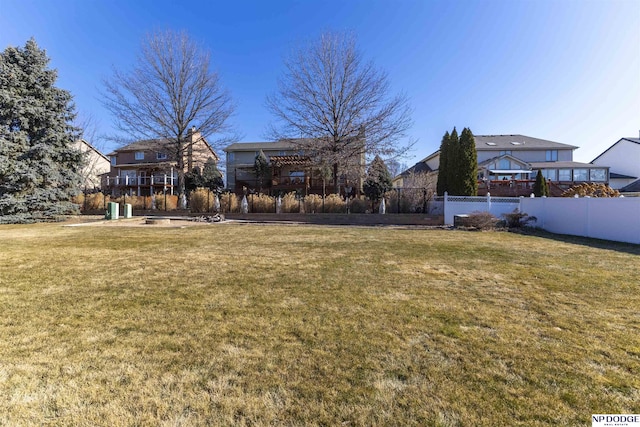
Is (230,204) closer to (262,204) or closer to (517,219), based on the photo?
(262,204)

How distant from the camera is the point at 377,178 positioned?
21406 millimetres

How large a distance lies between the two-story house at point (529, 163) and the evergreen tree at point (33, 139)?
91.8 ft

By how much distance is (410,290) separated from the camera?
421cm

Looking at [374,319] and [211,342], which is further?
[374,319]

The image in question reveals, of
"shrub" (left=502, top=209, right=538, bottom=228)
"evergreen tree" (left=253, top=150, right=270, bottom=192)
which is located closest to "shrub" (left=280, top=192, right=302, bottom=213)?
"shrub" (left=502, top=209, right=538, bottom=228)

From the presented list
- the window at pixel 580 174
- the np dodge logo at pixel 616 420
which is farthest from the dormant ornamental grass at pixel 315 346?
the window at pixel 580 174

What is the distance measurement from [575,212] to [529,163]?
83.5 ft

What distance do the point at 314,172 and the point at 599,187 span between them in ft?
69.6

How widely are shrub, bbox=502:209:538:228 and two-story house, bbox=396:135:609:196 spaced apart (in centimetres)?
1005

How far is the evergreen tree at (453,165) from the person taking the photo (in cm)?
1710

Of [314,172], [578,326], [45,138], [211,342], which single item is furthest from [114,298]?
[314,172]

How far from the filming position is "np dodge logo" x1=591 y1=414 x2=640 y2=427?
180 cm

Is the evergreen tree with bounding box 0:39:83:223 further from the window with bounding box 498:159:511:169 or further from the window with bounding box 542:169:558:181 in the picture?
the window with bounding box 542:169:558:181

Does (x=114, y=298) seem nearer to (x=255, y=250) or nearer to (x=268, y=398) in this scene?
(x=268, y=398)
